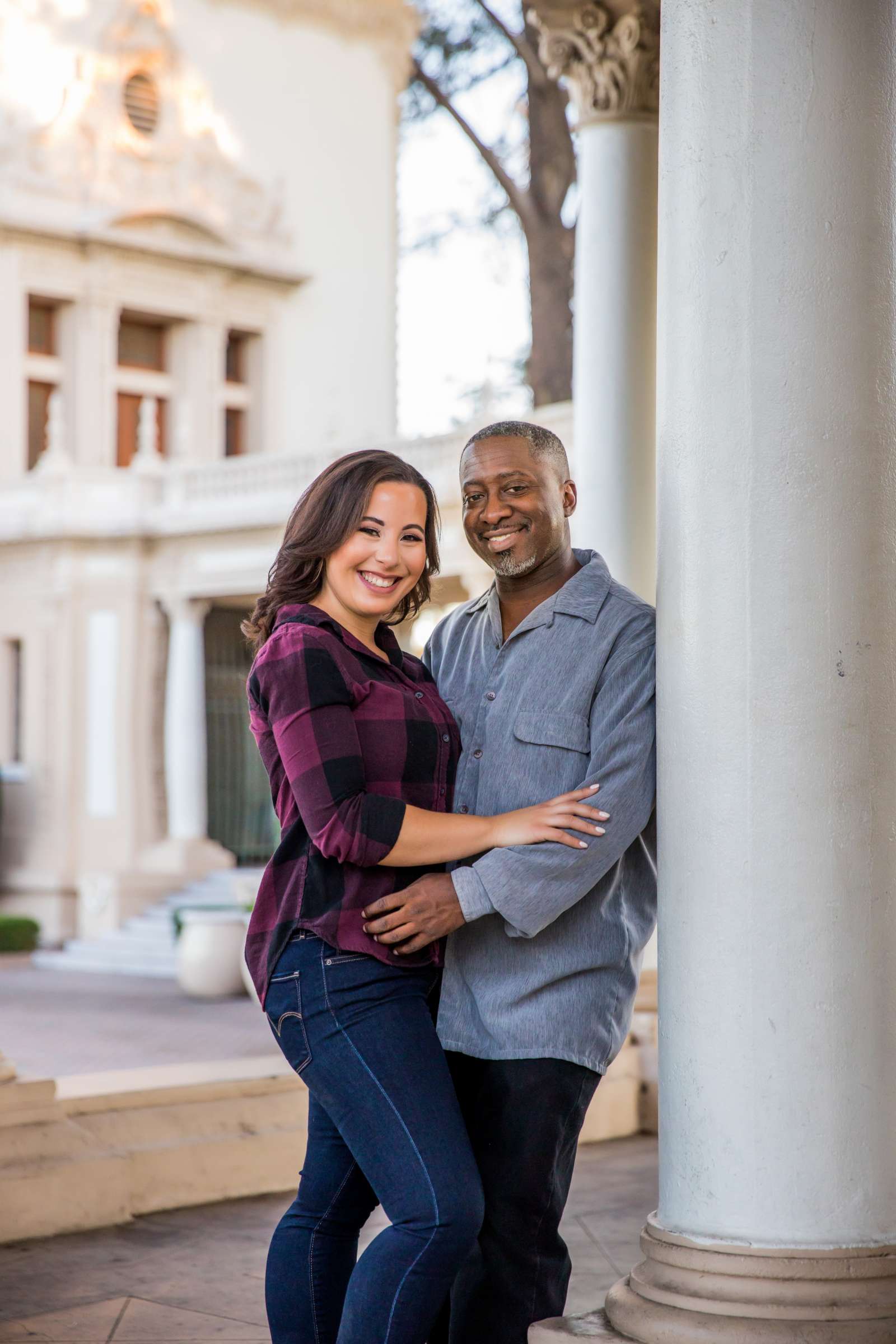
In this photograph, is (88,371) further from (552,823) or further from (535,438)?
(552,823)

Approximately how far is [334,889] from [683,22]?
4.90 feet

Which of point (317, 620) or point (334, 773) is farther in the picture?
point (317, 620)

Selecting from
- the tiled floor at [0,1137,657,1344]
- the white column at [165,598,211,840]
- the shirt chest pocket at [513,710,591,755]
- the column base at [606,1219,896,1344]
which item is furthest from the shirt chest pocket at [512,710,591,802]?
the white column at [165,598,211,840]

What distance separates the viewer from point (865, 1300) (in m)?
2.50

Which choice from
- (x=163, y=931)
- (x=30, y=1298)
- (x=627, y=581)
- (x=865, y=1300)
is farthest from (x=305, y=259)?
(x=865, y=1300)

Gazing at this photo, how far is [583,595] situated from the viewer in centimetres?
293

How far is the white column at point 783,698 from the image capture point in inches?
99.5

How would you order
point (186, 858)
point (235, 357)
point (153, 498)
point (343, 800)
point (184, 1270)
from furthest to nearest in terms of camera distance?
point (235, 357) < point (153, 498) < point (186, 858) < point (184, 1270) < point (343, 800)

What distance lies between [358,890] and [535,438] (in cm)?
→ 85

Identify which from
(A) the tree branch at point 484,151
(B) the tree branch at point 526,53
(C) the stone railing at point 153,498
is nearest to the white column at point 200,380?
(C) the stone railing at point 153,498

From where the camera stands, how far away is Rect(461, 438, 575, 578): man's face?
2.91m

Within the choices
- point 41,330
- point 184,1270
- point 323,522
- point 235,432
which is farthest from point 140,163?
point 323,522

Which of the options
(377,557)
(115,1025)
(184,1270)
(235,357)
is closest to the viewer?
(377,557)

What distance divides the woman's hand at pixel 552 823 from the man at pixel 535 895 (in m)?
0.02
